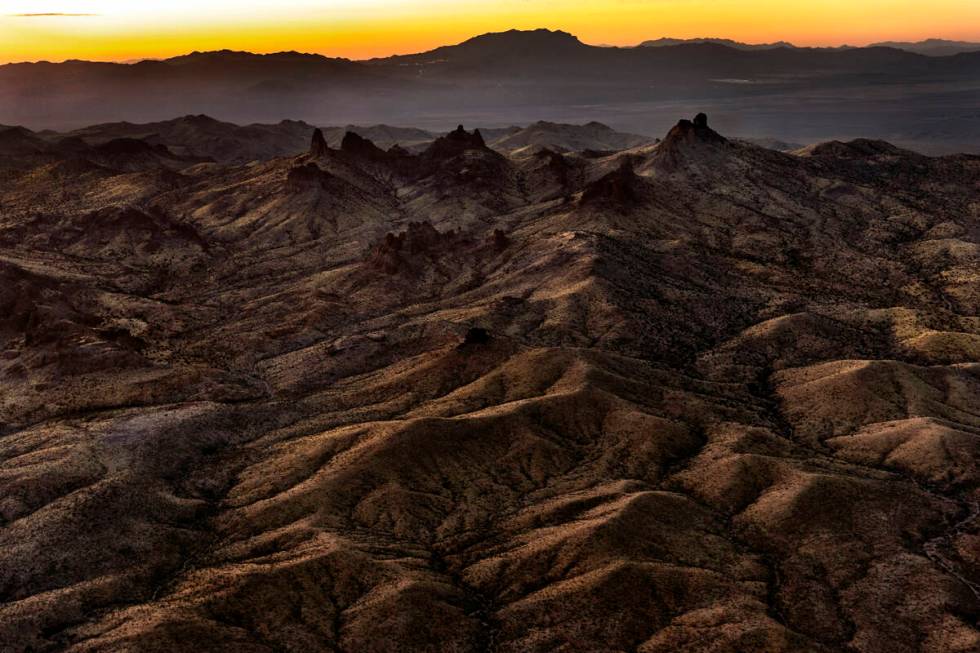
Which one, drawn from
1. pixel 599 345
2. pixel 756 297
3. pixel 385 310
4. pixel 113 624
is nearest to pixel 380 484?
pixel 113 624

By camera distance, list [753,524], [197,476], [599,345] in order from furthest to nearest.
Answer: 1. [599,345]
2. [197,476]
3. [753,524]

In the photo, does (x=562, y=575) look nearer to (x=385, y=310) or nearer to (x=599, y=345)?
(x=599, y=345)

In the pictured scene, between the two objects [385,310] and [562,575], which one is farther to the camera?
[385,310]

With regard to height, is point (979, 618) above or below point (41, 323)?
below

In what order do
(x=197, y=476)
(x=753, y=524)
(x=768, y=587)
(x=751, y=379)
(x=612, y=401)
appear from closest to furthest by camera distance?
(x=768, y=587) < (x=753, y=524) < (x=197, y=476) < (x=612, y=401) < (x=751, y=379)

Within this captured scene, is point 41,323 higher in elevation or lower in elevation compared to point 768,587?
higher

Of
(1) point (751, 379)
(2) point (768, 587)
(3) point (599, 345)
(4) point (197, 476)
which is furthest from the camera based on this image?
(3) point (599, 345)

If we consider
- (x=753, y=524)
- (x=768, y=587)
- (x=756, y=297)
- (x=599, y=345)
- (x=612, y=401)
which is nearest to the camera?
(x=768, y=587)

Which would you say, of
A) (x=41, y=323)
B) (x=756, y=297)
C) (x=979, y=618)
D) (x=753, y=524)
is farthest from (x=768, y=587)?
(x=41, y=323)

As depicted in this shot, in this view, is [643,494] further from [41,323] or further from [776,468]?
[41,323]
